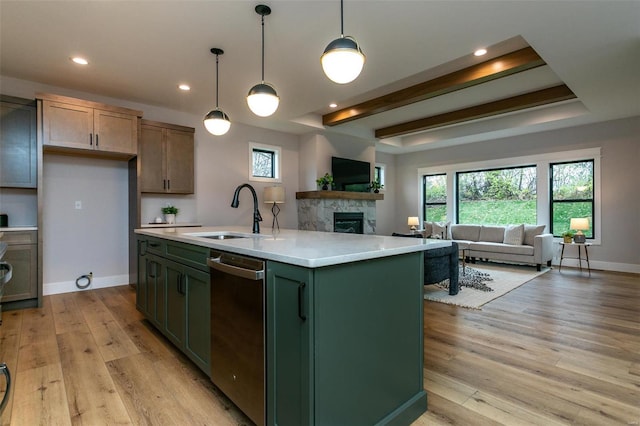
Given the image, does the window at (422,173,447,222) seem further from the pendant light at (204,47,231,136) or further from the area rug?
the pendant light at (204,47,231,136)

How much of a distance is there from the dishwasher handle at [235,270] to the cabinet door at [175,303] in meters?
0.57

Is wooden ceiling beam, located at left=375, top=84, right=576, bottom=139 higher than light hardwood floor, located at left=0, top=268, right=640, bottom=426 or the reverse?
higher

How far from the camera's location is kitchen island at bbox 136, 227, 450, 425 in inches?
51.1

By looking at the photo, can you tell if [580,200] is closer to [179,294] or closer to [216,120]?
[216,120]

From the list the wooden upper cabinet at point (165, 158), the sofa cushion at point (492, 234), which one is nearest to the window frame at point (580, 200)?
the sofa cushion at point (492, 234)

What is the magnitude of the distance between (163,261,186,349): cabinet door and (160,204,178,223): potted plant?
102 inches

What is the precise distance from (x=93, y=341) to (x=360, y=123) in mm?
5619

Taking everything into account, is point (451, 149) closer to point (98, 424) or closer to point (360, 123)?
point (360, 123)

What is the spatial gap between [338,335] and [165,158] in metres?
4.23

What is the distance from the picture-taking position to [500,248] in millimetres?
6188

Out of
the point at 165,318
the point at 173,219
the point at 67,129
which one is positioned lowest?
the point at 165,318

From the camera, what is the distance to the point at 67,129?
12.5 feet

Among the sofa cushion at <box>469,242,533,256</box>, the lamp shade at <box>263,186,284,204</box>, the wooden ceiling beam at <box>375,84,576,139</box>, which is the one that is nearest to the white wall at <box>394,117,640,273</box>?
the sofa cushion at <box>469,242,533,256</box>

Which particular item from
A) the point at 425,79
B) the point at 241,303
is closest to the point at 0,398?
the point at 241,303
